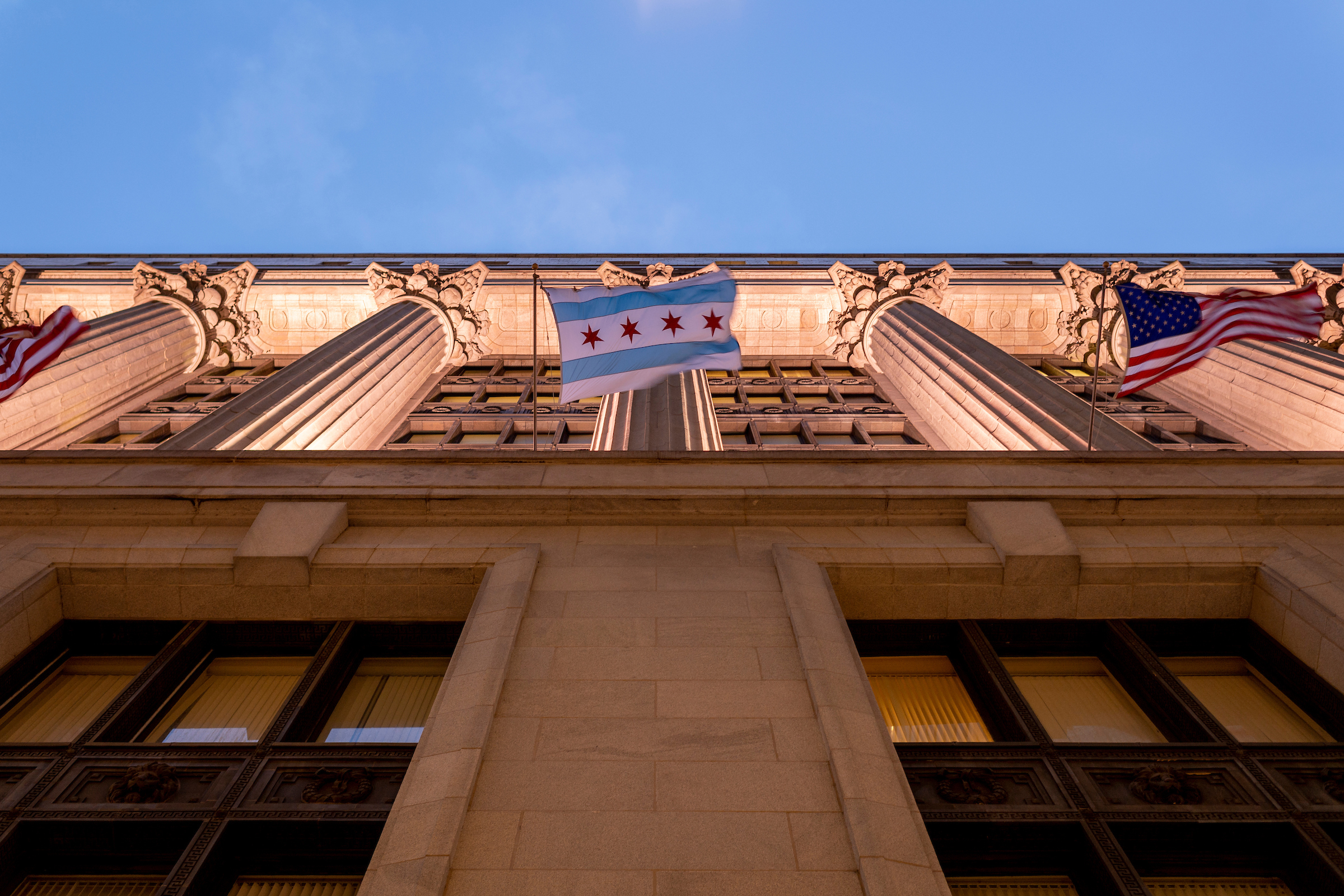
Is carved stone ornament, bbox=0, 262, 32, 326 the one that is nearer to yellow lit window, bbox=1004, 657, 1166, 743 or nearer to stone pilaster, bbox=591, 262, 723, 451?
stone pilaster, bbox=591, 262, 723, 451

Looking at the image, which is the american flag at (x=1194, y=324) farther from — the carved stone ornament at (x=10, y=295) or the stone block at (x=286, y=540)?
the carved stone ornament at (x=10, y=295)

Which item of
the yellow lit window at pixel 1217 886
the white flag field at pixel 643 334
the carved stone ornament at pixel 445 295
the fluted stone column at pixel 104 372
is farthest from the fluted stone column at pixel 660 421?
the carved stone ornament at pixel 445 295

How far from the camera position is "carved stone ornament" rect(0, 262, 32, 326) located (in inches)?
1216

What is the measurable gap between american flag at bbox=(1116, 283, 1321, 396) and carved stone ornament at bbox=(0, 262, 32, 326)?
3702 cm

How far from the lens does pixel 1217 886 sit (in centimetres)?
662

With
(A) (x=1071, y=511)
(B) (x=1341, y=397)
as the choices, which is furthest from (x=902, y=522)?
(B) (x=1341, y=397)

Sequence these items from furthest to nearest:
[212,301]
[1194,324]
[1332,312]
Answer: [212,301] → [1332,312] → [1194,324]

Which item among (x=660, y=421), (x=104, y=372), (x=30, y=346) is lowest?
(x=660, y=421)

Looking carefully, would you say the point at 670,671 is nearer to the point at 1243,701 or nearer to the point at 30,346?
the point at 1243,701

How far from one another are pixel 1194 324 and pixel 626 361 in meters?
9.44

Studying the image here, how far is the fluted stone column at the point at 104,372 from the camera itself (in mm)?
20672

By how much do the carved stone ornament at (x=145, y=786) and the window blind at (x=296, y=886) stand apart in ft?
3.79

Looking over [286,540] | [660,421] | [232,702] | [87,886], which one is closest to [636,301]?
[660,421]

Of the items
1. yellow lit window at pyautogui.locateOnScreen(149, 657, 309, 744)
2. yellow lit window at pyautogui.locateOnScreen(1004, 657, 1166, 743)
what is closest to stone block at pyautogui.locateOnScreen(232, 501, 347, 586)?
yellow lit window at pyautogui.locateOnScreen(149, 657, 309, 744)
